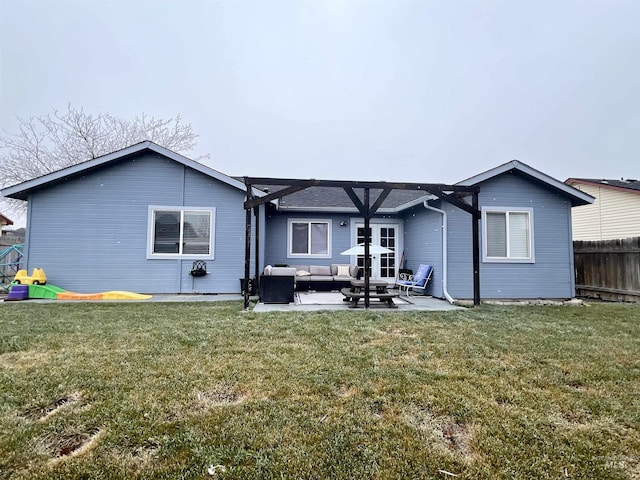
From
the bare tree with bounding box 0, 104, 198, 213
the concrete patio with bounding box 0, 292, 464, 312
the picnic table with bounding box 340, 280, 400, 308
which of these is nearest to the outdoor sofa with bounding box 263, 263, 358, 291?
the concrete patio with bounding box 0, 292, 464, 312

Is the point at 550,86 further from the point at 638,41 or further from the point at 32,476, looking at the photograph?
the point at 32,476

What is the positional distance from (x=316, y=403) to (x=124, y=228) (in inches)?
316

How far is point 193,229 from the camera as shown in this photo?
875cm

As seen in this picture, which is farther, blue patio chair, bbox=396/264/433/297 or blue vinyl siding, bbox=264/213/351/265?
blue vinyl siding, bbox=264/213/351/265

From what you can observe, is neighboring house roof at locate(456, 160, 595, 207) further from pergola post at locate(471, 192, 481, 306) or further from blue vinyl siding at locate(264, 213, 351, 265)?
blue vinyl siding at locate(264, 213, 351, 265)

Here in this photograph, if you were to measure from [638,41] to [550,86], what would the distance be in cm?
324

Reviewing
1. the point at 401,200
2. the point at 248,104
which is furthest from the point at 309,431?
the point at 248,104

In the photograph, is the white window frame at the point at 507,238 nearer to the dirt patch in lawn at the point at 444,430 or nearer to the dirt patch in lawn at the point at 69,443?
the dirt patch in lawn at the point at 444,430

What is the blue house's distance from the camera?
8297 millimetres

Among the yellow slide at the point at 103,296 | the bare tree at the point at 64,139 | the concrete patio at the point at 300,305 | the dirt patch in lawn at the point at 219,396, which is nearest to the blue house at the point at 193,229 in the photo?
the concrete patio at the point at 300,305

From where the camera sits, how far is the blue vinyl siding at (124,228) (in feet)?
27.3

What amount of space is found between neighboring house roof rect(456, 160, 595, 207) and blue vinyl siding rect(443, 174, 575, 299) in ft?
0.59

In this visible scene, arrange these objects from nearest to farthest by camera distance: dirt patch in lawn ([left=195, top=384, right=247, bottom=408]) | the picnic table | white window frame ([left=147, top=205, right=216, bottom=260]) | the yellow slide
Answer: dirt patch in lawn ([left=195, top=384, right=247, bottom=408]) < the picnic table < the yellow slide < white window frame ([left=147, top=205, right=216, bottom=260])

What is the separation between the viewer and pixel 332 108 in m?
20.8
